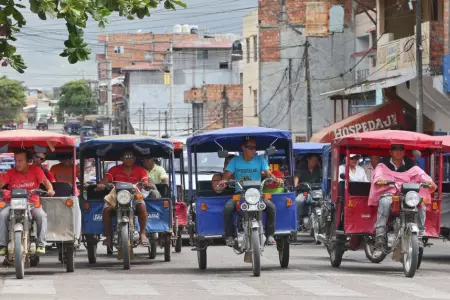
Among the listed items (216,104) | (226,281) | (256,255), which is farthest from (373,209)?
(216,104)

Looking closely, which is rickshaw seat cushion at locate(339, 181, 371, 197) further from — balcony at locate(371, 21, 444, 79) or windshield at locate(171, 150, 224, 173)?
balcony at locate(371, 21, 444, 79)

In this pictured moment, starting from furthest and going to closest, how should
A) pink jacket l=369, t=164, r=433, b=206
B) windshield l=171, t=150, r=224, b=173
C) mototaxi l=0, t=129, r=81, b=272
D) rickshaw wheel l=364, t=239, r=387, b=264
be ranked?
windshield l=171, t=150, r=224, b=173 < rickshaw wheel l=364, t=239, r=387, b=264 < mototaxi l=0, t=129, r=81, b=272 < pink jacket l=369, t=164, r=433, b=206

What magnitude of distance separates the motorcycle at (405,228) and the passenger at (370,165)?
2220 mm

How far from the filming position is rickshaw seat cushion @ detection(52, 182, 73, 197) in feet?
62.4

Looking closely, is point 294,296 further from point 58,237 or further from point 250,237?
point 58,237

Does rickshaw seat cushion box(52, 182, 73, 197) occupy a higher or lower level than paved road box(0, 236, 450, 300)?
higher

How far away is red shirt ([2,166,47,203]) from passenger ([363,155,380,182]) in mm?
5594

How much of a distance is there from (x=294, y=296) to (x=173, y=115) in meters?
90.3

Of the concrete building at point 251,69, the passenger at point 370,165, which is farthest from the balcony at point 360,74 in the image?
the passenger at point 370,165

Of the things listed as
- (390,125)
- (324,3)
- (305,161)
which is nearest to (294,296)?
(305,161)

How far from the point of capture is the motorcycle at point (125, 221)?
62.2 ft

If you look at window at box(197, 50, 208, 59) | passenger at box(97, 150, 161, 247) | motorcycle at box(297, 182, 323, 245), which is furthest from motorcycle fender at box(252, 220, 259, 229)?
window at box(197, 50, 208, 59)

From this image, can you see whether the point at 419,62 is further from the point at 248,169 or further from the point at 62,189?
the point at 62,189

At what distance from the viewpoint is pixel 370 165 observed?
80.3 ft
